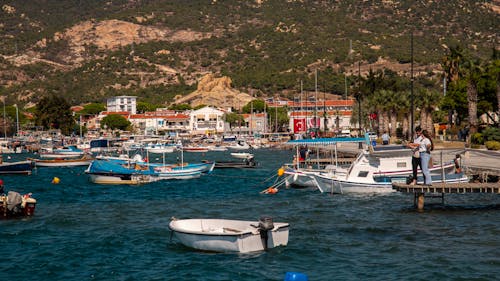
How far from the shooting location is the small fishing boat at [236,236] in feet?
92.1

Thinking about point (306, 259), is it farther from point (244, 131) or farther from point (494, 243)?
point (244, 131)

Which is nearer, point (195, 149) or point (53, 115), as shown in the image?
point (195, 149)

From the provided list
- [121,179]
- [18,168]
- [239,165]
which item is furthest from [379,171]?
[18,168]

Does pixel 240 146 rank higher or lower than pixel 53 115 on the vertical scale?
lower

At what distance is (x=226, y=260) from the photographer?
90.8ft

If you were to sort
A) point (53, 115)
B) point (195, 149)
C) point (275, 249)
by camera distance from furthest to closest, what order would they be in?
1. point (53, 115)
2. point (195, 149)
3. point (275, 249)

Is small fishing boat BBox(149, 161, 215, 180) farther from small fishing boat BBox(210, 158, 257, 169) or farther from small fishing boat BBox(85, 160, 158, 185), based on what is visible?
small fishing boat BBox(210, 158, 257, 169)

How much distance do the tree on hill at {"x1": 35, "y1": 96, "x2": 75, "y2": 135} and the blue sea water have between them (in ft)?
402

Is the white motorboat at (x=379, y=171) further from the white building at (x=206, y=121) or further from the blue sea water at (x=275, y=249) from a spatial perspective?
the white building at (x=206, y=121)

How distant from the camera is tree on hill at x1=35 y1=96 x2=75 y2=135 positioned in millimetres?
169375

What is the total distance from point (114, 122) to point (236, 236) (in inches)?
6504

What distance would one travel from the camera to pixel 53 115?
169375 millimetres

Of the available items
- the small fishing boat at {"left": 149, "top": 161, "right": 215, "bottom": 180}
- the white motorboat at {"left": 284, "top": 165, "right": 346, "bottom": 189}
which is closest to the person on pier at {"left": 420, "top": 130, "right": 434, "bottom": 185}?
the white motorboat at {"left": 284, "top": 165, "right": 346, "bottom": 189}

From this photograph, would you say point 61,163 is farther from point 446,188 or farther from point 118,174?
point 446,188
